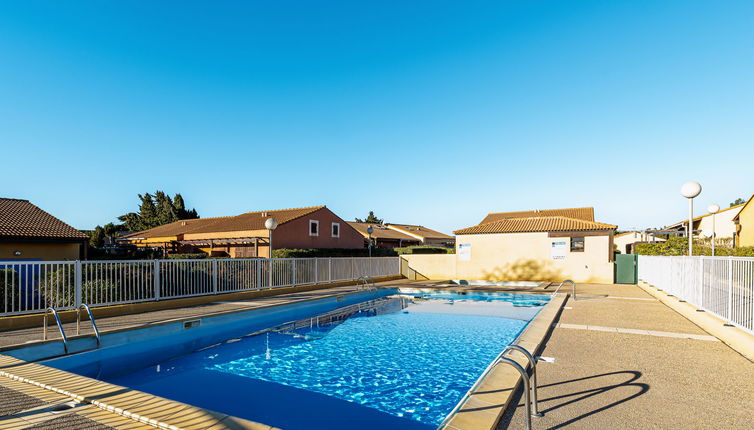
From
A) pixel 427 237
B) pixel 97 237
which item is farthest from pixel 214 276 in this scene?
pixel 97 237

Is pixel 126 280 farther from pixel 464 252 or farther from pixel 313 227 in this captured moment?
pixel 313 227

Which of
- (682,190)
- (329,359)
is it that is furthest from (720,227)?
(329,359)

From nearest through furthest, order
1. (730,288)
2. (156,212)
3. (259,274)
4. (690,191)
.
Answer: (730,288) < (690,191) < (259,274) < (156,212)

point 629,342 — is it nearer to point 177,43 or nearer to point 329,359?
point 329,359

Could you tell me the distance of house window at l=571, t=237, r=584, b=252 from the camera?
19.8 metres

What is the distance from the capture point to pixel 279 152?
26.5 m

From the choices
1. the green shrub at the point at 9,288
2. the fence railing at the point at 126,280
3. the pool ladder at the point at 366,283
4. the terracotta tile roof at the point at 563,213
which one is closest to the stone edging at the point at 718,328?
the pool ladder at the point at 366,283

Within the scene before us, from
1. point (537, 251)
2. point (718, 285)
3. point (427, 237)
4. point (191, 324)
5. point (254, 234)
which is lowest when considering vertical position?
point (191, 324)

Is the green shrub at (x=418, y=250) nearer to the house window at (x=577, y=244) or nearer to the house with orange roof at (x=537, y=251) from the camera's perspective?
the house with orange roof at (x=537, y=251)

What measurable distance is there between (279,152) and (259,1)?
12.6 m

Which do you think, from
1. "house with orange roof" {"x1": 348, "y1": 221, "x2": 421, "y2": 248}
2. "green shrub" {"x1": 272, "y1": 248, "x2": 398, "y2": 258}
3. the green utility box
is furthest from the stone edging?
"house with orange roof" {"x1": 348, "y1": 221, "x2": 421, "y2": 248}

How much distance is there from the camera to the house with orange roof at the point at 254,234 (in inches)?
1051

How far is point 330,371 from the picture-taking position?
6.97m

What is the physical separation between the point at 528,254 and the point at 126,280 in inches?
722
